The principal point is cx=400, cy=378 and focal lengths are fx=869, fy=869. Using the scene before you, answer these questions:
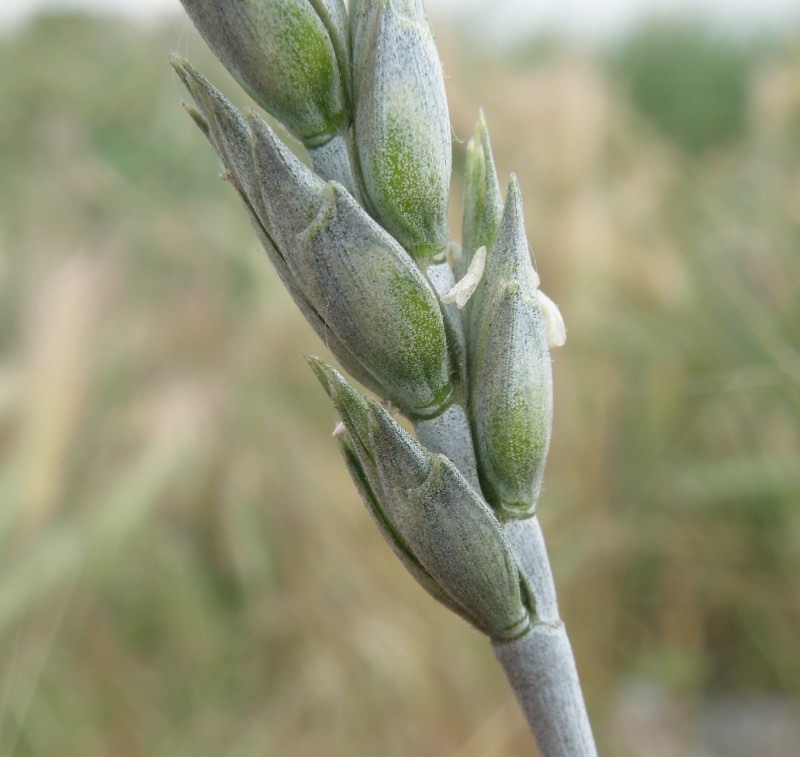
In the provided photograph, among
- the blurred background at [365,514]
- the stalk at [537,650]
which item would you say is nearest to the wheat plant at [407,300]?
the stalk at [537,650]

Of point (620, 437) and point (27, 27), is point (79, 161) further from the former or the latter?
point (27, 27)

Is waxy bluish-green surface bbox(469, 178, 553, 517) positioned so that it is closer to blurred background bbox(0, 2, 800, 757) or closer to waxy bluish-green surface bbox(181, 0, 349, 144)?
waxy bluish-green surface bbox(181, 0, 349, 144)

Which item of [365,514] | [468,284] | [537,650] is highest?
[468,284]

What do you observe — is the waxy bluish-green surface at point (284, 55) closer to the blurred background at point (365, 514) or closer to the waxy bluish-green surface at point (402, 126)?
the waxy bluish-green surface at point (402, 126)

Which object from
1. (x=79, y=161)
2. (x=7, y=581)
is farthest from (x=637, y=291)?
(x=79, y=161)

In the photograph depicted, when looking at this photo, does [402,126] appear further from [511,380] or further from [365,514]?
[365,514]

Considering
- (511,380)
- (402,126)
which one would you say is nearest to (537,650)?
(511,380)
